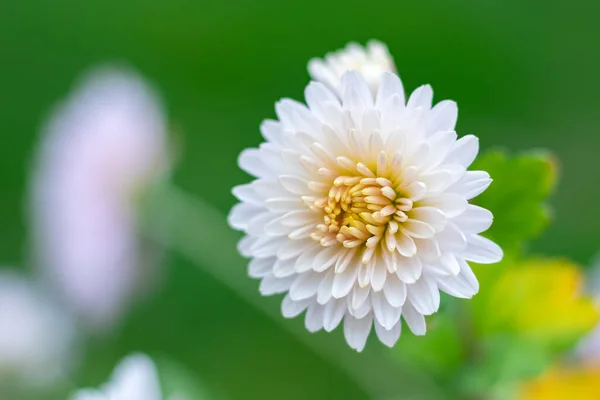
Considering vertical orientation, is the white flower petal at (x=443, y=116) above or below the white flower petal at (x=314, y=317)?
above

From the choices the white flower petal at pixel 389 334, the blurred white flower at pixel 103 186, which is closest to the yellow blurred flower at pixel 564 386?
the white flower petal at pixel 389 334

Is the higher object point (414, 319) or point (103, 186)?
point (414, 319)

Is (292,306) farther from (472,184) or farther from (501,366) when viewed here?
(501,366)

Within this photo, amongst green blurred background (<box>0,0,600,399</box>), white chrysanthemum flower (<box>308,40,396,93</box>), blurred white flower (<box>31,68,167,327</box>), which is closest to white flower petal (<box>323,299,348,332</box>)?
white chrysanthemum flower (<box>308,40,396,93</box>)

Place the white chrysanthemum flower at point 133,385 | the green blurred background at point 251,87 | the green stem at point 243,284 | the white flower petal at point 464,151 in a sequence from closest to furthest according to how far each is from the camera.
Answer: the white flower petal at point 464,151 < the white chrysanthemum flower at point 133,385 < the green stem at point 243,284 < the green blurred background at point 251,87

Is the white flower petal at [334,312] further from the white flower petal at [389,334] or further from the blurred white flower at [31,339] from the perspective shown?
the blurred white flower at [31,339]

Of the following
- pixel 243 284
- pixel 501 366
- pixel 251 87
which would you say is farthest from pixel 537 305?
pixel 251 87

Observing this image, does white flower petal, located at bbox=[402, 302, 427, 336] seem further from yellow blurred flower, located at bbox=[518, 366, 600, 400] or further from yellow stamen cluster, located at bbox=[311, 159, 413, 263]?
yellow blurred flower, located at bbox=[518, 366, 600, 400]

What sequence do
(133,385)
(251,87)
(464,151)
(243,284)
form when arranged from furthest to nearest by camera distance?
(251,87)
(243,284)
(133,385)
(464,151)
